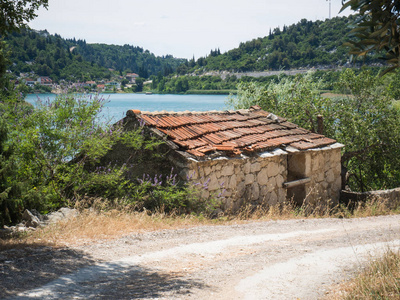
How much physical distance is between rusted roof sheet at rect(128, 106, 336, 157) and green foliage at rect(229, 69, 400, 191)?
404 centimetres

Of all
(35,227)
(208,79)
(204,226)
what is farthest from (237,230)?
(208,79)

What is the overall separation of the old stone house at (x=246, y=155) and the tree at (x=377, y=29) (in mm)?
5502

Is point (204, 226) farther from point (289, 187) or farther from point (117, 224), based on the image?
point (289, 187)

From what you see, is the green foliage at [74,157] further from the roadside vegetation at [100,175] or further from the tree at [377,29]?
the tree at [377,29]

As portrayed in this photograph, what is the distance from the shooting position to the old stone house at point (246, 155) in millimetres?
9844

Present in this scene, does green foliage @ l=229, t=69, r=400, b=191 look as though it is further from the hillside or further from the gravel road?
the hillside

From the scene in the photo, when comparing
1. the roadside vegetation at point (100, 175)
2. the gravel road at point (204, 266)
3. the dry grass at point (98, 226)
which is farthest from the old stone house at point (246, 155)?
the gravel road at point (204, 266)

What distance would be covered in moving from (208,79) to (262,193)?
49423 millimetres

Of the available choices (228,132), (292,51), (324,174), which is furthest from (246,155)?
(292,51)

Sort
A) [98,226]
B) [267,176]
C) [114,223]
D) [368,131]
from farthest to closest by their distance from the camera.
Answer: [368,131]
[267,176]
[114,223]
[98,226]

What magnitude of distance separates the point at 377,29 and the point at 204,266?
12.0 feet

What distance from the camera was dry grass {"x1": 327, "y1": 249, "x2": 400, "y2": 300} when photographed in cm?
430

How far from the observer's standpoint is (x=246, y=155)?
10.6m

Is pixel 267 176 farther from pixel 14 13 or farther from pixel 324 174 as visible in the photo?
pixel 14 13
